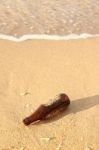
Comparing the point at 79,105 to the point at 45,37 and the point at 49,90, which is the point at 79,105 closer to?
the point at 49,90

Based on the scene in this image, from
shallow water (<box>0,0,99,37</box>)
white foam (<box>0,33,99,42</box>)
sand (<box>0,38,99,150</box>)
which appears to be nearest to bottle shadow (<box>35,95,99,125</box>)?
sand (<box>0,38,99,150</box>)

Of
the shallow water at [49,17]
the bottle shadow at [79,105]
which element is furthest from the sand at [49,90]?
the shallow water at [49,17]

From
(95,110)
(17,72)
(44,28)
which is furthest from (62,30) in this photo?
(95,110)

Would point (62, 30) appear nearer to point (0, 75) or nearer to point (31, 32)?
point (31, 32)

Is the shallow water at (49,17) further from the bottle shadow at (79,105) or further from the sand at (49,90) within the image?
the bottle shadow at (79,105)

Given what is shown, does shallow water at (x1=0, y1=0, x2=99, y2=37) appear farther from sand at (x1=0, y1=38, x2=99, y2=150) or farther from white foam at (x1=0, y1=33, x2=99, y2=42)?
sand at (x1=0, y1=38, x2=99, y2=150)
